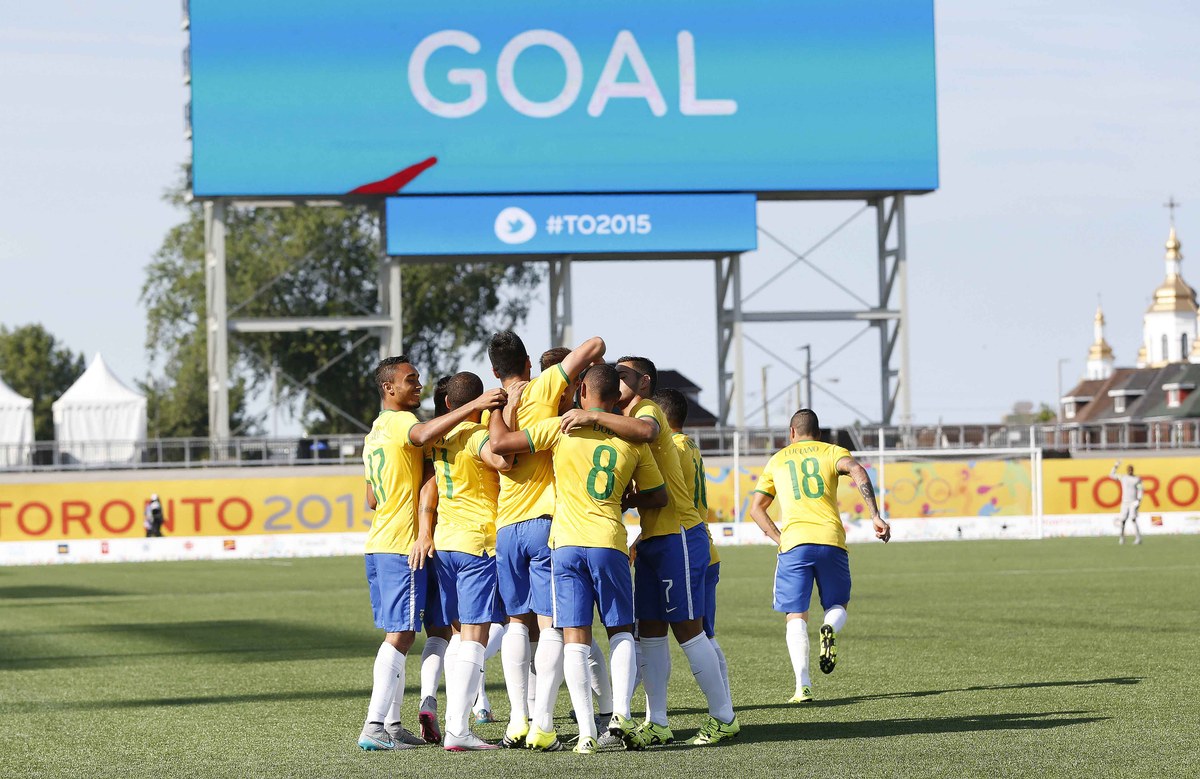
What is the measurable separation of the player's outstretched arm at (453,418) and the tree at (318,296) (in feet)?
213

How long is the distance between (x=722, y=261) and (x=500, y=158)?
9.13 meters

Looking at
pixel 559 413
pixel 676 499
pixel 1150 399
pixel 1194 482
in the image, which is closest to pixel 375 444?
pixel 559 413

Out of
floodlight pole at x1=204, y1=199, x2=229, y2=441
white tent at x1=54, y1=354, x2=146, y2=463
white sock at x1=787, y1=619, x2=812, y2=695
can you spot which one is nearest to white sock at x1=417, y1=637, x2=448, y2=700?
white sock at x1=787, y1=619, x2=812, y2=695

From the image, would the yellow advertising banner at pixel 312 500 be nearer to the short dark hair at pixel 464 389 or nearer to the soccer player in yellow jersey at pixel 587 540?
the short dark hair at pixel 464 389

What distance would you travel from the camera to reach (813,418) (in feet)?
37.6

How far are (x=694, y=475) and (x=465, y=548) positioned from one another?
4.95 feet

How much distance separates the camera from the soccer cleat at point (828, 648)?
36.6ft

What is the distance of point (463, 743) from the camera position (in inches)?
358

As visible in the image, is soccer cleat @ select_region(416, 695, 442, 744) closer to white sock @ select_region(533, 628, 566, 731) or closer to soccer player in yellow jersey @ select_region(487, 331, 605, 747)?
soccer player in yellow jersey @ select_region(487, 331, 605, 747)

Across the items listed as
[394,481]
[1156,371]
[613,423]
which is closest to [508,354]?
[613,423]

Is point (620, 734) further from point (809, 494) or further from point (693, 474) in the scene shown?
point (809, 494)

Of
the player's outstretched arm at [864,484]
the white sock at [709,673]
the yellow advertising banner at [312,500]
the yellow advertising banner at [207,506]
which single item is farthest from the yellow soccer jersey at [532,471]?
the yellow advertising banner at [207,506]

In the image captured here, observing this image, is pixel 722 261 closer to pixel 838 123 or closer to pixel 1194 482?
pixel 838 123

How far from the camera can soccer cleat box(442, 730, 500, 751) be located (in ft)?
29.8
